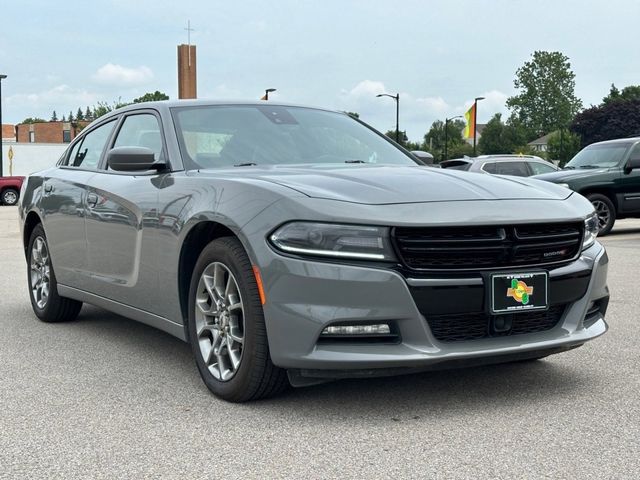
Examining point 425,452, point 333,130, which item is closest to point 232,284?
point 425,452

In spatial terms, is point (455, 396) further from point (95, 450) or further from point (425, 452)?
point (95, 450)

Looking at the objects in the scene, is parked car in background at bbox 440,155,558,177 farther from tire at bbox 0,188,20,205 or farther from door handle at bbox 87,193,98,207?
tire at bbox 0,188,20,205

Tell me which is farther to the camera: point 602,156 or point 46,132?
point 46,132

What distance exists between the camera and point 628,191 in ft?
48.3

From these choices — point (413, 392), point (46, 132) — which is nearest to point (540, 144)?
point (46, 132)

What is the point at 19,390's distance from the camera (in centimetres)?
434

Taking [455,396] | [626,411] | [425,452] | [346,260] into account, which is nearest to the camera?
[425,452]

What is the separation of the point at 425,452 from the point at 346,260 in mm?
838

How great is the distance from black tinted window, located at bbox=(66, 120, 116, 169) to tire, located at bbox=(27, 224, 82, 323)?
610mm

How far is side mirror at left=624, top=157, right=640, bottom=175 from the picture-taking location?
14.4 m

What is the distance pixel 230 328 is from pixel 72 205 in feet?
7.32

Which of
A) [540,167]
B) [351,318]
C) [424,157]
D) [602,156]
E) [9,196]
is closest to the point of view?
[351,318]

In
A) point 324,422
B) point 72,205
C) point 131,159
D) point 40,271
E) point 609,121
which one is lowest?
point 324,422

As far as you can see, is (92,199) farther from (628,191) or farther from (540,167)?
(540,167)
